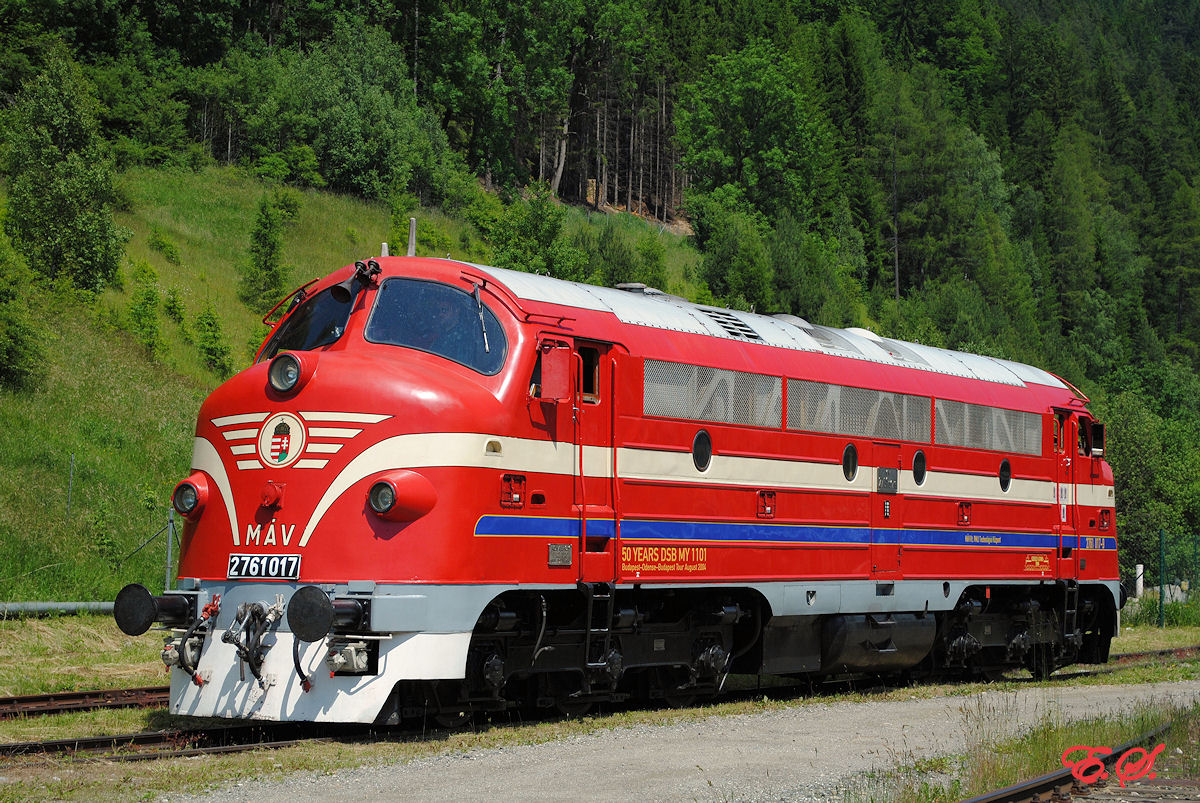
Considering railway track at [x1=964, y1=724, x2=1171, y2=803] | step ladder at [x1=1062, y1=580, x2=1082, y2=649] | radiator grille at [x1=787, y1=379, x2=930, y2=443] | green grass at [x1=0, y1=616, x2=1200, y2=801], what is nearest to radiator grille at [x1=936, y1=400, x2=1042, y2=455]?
radiator grille at [x1=787, y1=379, x2=930, y2=443]

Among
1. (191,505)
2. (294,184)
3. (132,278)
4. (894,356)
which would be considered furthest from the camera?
(294,184)

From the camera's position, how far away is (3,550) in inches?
810

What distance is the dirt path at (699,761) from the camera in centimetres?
933

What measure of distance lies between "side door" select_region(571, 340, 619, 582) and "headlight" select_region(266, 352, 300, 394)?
267cm

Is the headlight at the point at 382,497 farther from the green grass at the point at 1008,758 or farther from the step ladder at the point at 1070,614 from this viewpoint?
the step ladder at the point at 1070,614

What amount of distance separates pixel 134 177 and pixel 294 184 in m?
8.54

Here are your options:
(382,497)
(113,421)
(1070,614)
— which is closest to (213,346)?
(113,421)

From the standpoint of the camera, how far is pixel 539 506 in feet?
40.4

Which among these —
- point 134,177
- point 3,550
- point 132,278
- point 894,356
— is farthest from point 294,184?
point 894,356

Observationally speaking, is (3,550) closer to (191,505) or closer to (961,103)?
(191,505)

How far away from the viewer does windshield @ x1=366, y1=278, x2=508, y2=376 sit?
40.3 feet

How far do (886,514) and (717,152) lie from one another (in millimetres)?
69600

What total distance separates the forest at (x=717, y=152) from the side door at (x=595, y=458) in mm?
16325

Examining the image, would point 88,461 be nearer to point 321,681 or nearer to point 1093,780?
point 321,681
